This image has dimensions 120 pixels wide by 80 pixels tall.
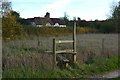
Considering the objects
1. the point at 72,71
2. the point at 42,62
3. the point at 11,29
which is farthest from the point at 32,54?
the point at 11,29

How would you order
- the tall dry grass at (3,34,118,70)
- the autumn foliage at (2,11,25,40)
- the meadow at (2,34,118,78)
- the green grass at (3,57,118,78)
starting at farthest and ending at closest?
1. the autumn foliage at (2,11,25,40)
2. the tall dry grass at (3,34,118,70)
3. the meadow at (2,34,118,78)
4. the green grass at (3,57,118,78)

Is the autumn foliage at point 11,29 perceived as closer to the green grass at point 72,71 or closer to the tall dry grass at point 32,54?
the tall dry grass at point 32,54

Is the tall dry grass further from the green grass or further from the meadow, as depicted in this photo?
the green grass

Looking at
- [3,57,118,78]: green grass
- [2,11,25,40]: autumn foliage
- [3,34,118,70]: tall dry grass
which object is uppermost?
[2,11,25,40]: autumn foliage

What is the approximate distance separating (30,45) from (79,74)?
3.19 metres

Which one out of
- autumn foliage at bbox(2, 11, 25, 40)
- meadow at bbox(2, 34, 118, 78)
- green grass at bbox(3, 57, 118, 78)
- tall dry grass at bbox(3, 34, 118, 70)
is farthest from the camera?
autumn foliage at bbox(2, 11, 25, 40)

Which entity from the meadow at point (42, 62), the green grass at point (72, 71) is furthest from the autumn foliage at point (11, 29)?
the green grass at point (72, 71)

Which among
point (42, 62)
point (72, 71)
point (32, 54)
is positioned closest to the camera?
point (42, 62)

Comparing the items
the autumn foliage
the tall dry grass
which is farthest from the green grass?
the autumn foliage

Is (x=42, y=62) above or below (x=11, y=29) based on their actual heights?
below

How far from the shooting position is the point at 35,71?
754cm

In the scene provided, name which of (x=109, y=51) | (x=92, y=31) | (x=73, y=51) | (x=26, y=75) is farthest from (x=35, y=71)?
(x=92, y=31)

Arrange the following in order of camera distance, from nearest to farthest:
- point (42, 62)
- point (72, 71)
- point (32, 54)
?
point (42, 62) < point (32, 54) < point (72, 71)

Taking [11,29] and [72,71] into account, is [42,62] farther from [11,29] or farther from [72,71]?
[11,29]
